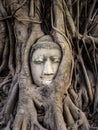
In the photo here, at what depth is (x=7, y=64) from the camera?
540cm

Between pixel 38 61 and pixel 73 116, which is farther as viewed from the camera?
pixel 38 61

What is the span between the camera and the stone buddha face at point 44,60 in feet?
16.2

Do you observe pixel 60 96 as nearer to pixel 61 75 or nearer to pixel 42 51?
pixel 61 75

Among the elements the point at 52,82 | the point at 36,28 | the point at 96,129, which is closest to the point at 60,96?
the point at 52,82

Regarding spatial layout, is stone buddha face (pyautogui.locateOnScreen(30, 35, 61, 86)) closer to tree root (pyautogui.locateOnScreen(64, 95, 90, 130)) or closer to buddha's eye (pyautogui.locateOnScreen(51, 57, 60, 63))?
buddha's eye (pyautogui.locateOnScreen(51, 57, 60, 63))

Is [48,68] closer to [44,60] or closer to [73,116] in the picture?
[44,60]

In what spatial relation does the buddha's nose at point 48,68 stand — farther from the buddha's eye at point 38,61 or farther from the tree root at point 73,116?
the tree root at point 73,116

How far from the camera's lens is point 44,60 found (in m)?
4.99

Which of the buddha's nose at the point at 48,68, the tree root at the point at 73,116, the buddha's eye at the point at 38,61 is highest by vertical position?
the buddha's eye at the point at 38,61

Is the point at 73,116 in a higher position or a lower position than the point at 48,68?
lower

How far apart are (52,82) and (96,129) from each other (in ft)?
2.42

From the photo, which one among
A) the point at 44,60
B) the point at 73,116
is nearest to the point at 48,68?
the point at 44,60

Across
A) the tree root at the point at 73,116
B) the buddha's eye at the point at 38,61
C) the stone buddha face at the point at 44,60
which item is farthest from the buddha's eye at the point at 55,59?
the tree root at the point at 73,116

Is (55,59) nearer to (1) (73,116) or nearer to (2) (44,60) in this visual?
(2) (44,60)
